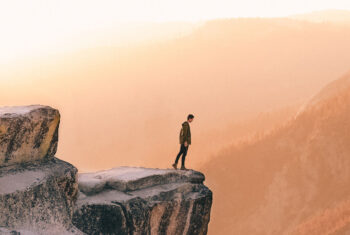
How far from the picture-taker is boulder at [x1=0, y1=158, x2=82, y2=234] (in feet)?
56.2

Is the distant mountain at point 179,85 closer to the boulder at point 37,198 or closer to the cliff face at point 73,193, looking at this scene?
the cliff face at point 73,193

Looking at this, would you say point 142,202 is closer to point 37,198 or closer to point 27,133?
point 37,198

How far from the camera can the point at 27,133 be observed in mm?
18969

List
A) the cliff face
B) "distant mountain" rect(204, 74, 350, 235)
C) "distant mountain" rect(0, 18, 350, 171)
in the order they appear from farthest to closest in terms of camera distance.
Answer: "distant mountain" rect(0, 18, 350, 171), "distant mountain" rect(204, 74, 350, 235), the cliff face

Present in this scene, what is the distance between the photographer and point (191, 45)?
16450 cm

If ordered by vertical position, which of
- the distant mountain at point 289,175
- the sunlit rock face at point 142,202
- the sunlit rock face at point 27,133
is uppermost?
the sunlit rock face at point 27,133

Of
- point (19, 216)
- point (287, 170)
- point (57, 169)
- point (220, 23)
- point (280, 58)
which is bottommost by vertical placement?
point (287, 170)

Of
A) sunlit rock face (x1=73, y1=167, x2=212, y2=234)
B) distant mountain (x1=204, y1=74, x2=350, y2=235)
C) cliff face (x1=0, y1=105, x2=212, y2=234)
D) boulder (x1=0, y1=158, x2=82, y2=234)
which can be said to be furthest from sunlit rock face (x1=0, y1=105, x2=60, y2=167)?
distant mountain (x1=204, y1=74, x2=350, y2=235)

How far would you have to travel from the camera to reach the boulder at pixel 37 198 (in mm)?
17141

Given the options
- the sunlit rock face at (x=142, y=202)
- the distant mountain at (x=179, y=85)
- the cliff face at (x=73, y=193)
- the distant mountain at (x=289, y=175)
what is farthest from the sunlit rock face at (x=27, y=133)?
the distant mountain at (x=179, y=85)

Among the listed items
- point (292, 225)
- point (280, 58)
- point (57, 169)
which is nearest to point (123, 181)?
point (57, 169)

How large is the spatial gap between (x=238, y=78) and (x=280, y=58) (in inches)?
648

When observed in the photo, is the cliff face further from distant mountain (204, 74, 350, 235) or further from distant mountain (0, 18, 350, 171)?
distant mountain (0, 18, 350, 171)

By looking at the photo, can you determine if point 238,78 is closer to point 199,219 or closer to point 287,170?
point 287,170
